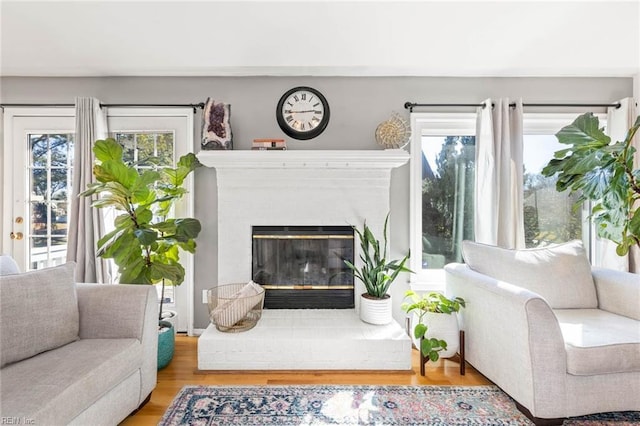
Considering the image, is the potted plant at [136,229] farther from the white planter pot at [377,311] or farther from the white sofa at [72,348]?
the white planter pot at [377,311]

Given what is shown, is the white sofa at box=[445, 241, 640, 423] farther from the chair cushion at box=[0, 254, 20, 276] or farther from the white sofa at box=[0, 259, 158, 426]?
the chair cushion at box=[0, 254, 20, 276]

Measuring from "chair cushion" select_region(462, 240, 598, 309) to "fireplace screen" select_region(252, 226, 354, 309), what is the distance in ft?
3.35

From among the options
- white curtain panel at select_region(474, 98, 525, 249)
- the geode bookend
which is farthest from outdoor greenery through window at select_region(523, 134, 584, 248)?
the geode bookend

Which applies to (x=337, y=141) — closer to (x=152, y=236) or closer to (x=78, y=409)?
(x=152, y=236)

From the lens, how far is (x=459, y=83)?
8.83ft

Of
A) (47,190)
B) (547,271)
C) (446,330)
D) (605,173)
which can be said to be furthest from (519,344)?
(47,190)

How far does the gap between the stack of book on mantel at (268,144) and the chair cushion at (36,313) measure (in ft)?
4.81

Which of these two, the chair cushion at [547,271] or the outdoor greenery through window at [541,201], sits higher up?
the outdoor greenery through window at [541,201]

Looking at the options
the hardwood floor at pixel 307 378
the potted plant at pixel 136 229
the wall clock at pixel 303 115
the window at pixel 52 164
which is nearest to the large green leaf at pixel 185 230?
the potted plant at pixel 136 229

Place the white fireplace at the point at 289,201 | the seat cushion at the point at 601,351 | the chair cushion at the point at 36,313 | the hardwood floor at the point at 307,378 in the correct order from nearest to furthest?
the chair cushion at the point at 36,313 < the seat cushion at the point at 601,351 < the hardwood floor at the point at 307,378 < the white fireplace at the point at 289,201

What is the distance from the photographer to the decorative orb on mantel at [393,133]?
2432mm

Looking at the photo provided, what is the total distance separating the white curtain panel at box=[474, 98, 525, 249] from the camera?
2.55 m

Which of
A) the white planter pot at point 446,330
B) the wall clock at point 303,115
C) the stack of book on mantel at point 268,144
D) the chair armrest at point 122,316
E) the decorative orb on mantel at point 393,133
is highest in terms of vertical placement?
the wall clock at point 303,115

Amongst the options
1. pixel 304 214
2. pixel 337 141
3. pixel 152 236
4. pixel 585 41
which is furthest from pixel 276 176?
pixel 585 41
